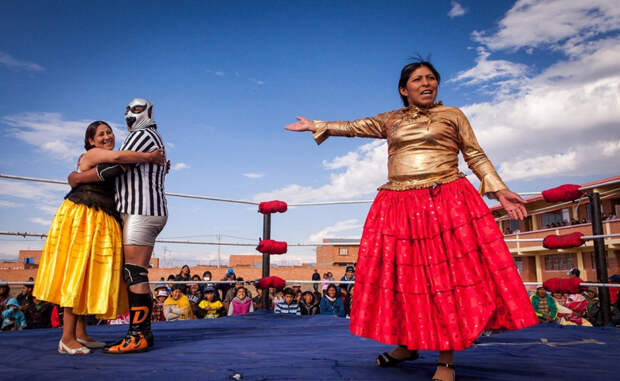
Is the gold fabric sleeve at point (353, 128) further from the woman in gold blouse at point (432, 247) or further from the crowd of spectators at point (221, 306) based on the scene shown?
the crowd of spectators at point (221, 306)

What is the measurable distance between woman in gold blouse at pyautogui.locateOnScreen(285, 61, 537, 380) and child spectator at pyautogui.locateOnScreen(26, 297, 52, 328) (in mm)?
5681

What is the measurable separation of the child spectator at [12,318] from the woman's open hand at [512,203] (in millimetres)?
6245

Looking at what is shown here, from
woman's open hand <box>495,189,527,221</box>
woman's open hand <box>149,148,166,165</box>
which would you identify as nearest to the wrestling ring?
woman's open hand <box>495,189,527,221</box>

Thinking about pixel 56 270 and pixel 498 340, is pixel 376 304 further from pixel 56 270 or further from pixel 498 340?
pixel 56 270

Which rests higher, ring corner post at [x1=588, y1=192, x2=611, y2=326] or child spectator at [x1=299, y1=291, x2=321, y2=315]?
ring corner post at [x1=588, y1=192, x2=611, y2=326]

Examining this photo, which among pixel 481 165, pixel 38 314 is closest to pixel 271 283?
pixel 481 165

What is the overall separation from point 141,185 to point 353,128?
1.40 m

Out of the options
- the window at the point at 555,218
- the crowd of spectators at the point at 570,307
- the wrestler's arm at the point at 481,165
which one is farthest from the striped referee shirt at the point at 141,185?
the window at the point at 555,218

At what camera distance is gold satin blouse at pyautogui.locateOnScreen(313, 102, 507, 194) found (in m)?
2.16

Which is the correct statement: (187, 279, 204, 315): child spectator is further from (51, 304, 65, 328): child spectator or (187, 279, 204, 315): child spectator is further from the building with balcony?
the building with balcony

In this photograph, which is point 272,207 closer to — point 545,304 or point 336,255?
point 545,304

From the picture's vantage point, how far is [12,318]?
5789 mm

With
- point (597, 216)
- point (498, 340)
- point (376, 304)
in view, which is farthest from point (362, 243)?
point (597, 216)

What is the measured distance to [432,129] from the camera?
217 centimetres
